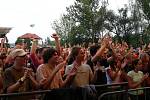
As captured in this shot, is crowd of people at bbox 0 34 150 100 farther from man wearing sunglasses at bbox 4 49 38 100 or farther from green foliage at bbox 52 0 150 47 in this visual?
green foliage at bbox 52 0 150 47

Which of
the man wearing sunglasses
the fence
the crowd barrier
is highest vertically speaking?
the man wearing sunglasses

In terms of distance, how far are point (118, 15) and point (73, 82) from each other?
6480cm

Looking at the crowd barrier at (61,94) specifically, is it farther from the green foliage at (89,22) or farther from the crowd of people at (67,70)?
the green foliage at (89,22)

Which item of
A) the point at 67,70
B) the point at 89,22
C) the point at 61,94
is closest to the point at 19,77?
the point at 61,94

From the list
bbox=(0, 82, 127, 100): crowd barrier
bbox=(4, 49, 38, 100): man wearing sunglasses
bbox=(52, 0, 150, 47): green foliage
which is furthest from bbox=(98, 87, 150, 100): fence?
bbox=(52, 0, 150, 47): green foliage

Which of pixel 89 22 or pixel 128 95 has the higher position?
pixel 89 22

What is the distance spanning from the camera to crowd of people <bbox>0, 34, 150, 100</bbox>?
6418 millimetres

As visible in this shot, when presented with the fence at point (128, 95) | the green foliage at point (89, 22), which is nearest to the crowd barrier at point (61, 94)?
the fence at point (128, 95)

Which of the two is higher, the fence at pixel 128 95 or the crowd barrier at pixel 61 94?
the crowd barrier at pixel 61 94

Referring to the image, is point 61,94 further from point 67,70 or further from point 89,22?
point 89,22

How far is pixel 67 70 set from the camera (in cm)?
776

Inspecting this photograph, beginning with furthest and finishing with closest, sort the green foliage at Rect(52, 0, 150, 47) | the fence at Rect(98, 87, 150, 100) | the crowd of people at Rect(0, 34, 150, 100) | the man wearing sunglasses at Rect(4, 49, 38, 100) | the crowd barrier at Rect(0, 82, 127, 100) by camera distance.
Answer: the green foliage at Rect(52, 0, 150, 47) < the fence at Rect(98, 87, 150, 100) < the crowd of people at Rect(0, 34, 150, 100) < the man wearing sunglasses at Rect(4, 49, 38, 100) < the crowd barrier at Rect(0, 82, 127, 100)

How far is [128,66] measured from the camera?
963 centimetres

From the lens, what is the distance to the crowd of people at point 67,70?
6418mm
